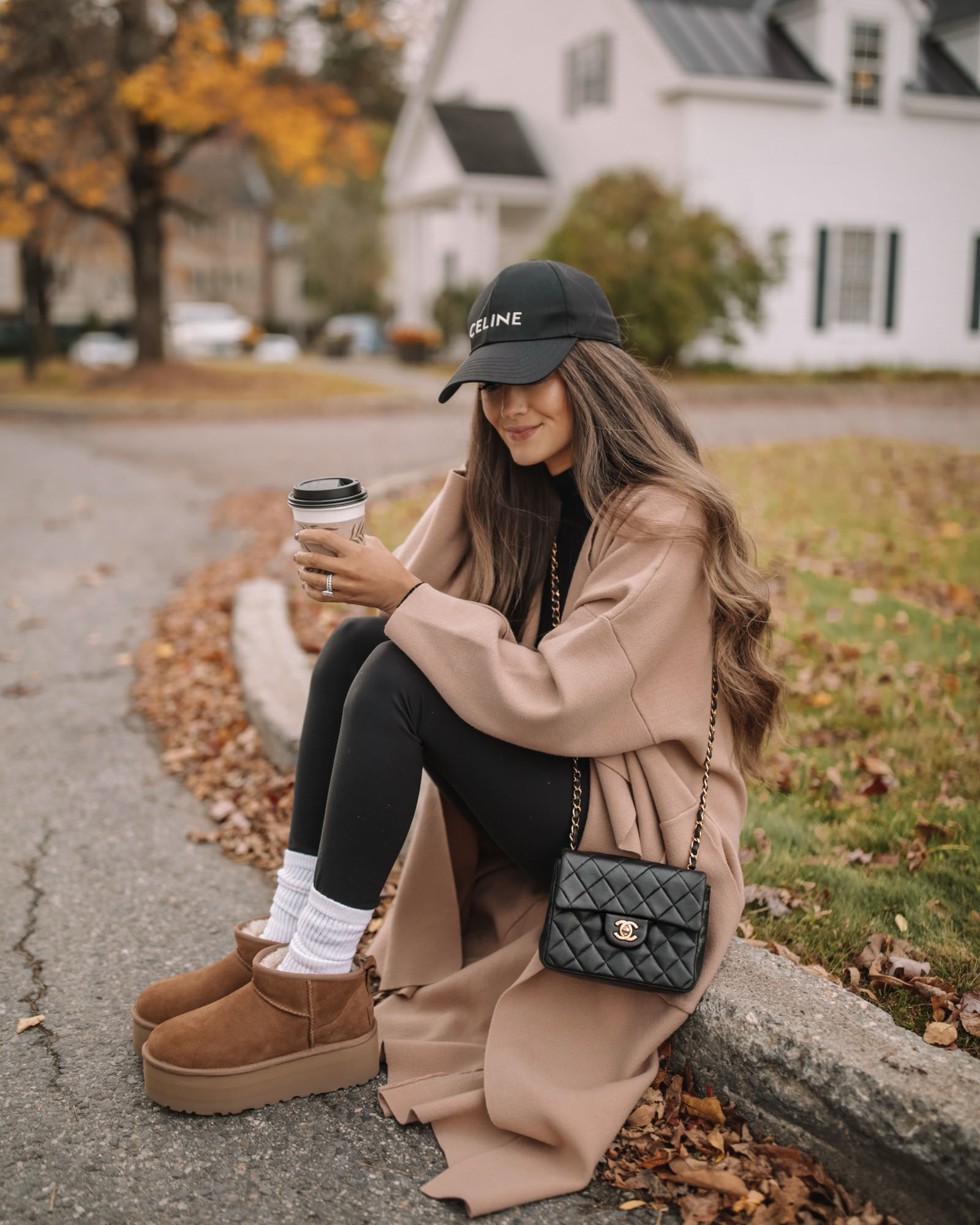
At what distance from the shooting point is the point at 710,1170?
200 cm

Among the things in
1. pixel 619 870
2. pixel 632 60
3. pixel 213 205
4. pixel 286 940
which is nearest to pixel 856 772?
pixel 619 870

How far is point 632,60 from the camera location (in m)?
17.6

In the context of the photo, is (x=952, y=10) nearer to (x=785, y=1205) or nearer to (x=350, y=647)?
(x=350, y=647)

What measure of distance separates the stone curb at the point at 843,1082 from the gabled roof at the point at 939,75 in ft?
66.6

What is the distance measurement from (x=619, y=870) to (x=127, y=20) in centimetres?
1674

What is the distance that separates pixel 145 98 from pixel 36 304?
27.5 ft

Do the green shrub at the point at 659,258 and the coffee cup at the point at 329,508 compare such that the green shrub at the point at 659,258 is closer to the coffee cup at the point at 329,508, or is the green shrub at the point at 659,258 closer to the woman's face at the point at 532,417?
the woman's face at the point at 532,417

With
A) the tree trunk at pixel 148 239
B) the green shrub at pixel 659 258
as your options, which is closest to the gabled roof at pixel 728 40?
the green shrub at pixel 659 258

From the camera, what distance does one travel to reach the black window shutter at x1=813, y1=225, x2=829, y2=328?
1823 centimetres

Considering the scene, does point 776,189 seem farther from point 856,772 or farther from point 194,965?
point 194,965

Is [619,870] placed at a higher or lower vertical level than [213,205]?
lower

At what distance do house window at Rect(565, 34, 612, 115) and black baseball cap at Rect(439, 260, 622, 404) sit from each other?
59.0 feet

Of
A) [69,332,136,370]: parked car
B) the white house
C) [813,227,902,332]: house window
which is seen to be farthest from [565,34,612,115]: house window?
[69,332,136,370]: parked car

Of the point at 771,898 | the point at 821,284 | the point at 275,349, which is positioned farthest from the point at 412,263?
the point at 771,898
